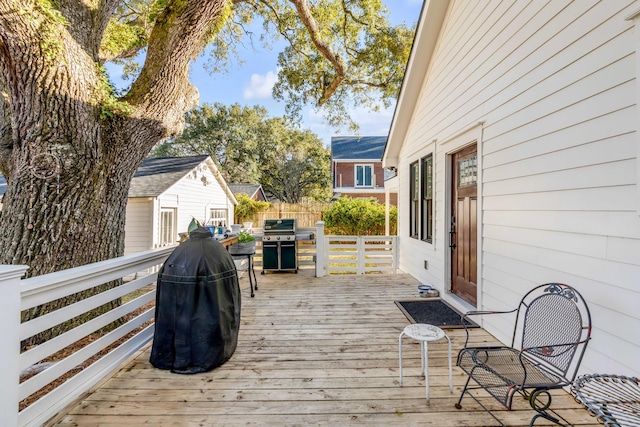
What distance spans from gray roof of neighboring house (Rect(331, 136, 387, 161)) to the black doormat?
52.7ft

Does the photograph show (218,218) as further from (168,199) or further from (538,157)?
(538,157)

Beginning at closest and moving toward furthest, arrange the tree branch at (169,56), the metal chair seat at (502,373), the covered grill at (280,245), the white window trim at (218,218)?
the metal chair seat at (502,373) → the tree branch at (169,56) → the covered grill at (280,245) → the white window trim at (218,218)

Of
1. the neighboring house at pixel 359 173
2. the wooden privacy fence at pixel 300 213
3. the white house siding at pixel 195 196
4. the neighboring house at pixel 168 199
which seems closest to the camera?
the neighboring house at pixel 168 199

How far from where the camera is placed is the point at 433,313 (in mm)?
3961

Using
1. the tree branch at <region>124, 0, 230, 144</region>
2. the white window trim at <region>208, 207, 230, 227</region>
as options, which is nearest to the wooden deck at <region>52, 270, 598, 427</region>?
the tree branch at <region>124, 0, 230, 144</region>

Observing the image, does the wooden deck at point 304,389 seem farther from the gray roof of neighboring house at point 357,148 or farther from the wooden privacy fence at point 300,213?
the gray roof of neighboring house at point 357,148

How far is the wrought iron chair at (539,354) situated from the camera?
178 cm

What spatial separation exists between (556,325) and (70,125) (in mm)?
4499

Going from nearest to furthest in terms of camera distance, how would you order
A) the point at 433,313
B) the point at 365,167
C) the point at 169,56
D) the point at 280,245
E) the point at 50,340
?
the point at 50,340
the point at 169,56
the point at 433,313
the point at 280,245
the point at 365,167

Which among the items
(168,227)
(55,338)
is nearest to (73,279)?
(55,338)

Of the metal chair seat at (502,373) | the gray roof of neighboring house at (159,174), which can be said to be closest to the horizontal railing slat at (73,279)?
the metal chair seat at (502,373)

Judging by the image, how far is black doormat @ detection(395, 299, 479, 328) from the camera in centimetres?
358

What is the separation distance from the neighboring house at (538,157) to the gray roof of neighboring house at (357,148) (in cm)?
1500

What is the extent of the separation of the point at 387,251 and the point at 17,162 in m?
6.27
